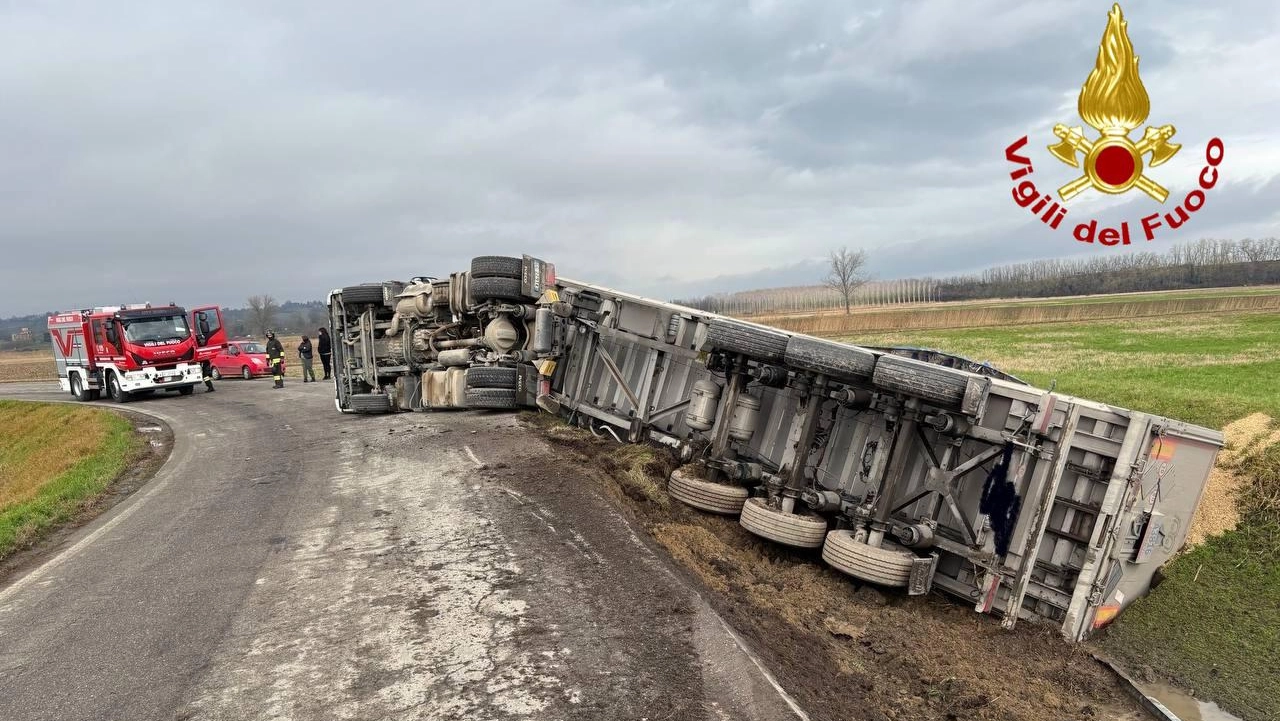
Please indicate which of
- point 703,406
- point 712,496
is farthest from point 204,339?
point 712,496

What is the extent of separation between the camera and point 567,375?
10547mm

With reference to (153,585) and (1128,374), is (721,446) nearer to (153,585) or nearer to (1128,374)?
(153,585)

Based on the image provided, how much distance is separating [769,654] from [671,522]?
8.17 ft

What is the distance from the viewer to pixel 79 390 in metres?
21.3

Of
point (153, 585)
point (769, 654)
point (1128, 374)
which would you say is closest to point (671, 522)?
point (769, 654)

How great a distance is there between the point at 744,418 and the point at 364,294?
930cm

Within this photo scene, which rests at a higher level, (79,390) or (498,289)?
(498,289)

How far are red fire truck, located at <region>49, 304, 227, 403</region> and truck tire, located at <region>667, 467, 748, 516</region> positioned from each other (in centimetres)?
1790

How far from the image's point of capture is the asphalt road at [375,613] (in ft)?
12.4

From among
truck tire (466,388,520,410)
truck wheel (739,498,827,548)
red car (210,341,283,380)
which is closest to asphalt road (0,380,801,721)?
truck wheel (739,498,827,548)

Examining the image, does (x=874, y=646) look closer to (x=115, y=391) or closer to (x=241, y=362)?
(x=115, y=391)

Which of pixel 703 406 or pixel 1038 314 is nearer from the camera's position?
pixel 703 406

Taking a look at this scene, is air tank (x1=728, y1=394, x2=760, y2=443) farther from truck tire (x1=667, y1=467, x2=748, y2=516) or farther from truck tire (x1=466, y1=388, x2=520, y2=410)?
truck tire (x1=466, y1=388, x2=520, y2=410)

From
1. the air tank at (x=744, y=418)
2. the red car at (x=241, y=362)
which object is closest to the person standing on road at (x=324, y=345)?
the red car at (x=241, y=362)
